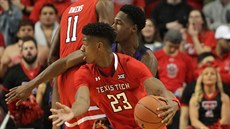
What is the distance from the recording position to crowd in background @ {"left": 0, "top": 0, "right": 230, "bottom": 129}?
11.0 meters

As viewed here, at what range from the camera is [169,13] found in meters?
13.3

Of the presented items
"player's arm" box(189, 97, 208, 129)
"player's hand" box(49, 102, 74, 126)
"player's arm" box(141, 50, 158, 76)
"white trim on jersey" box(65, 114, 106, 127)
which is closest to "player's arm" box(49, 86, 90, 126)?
"player's hand" box(49, 102, 74, 126)

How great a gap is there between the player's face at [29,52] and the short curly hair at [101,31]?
469 centimetres

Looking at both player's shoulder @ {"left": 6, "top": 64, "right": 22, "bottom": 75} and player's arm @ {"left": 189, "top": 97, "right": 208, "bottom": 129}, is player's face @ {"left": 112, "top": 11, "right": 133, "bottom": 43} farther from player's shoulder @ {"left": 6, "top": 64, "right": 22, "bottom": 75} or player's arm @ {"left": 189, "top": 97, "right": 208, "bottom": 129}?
player's shoulder @ {"left": 6, "top": 64, "right": 22, "bottom": 75}

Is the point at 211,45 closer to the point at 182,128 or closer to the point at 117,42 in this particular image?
the point at 182,128

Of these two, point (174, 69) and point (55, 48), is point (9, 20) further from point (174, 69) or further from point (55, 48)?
point (55, 48)

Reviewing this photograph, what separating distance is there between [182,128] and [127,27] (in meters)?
3.95

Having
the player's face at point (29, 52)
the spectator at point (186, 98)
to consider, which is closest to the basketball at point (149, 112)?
the spectator at point (186, 98)

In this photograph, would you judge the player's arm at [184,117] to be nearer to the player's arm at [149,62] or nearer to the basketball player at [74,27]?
the basketball player at [74,27]

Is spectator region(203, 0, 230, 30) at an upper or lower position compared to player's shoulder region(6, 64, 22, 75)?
upper

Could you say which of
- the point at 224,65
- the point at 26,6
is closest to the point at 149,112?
the point at 224,65

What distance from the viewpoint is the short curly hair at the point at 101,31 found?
670cm

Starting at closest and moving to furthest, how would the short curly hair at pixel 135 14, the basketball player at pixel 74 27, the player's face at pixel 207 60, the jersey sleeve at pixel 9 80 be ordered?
the short curly hair at pixel 135 14 < the basketball player at pixel 74 27 < the jersey sleeve at pixel 9 80 < the player's face at pixel 207 60

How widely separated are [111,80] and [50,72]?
73cm
